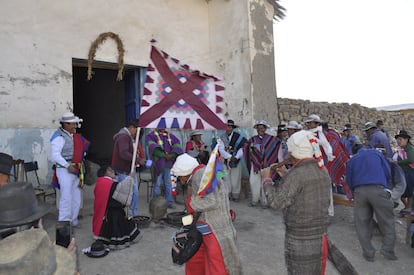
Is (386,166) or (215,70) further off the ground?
(215,70)

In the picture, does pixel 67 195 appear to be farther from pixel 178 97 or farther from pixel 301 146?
pixel 301 146

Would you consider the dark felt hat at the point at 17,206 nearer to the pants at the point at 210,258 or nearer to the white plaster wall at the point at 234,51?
the pants at the point at 210,258

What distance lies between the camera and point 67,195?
16.0 ft

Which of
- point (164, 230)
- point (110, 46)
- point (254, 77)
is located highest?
point (110, 46)

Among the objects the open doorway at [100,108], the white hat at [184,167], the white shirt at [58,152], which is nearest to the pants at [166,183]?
the white shirt at [58,152]

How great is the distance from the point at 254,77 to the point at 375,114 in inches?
307

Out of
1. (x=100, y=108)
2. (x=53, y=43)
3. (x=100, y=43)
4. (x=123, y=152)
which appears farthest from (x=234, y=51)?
(x=100, y=108)

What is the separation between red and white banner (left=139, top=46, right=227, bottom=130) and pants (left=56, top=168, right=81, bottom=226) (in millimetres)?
2056

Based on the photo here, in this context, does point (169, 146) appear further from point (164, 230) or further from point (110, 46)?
point (110, 46)

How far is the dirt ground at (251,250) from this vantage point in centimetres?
373

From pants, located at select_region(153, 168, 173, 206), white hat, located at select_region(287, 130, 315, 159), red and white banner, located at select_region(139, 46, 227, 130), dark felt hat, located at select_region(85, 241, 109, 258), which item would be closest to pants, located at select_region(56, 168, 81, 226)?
dark felt hat, located at select_region(85, 241, 109, 258)

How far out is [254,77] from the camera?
26.7ft

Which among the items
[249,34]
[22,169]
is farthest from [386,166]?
[22,169]

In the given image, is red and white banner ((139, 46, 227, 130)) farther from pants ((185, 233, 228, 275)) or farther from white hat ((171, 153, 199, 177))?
pants ((185, 233, 228, 275))
